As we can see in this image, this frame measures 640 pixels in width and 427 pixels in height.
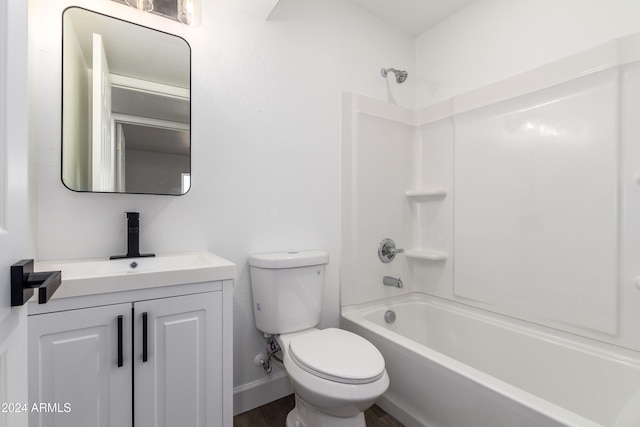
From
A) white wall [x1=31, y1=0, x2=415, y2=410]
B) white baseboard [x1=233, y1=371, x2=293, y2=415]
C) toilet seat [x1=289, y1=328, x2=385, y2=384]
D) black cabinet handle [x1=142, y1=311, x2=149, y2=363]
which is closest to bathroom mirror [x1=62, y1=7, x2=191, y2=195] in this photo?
white wall [x1=31, y1=0, x2=415, y2=410]

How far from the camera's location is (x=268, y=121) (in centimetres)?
172

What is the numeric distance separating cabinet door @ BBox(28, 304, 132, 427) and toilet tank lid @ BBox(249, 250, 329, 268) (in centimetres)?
65

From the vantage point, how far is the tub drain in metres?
1.99

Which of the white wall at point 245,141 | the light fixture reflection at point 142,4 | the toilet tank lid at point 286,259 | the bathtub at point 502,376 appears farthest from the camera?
the toilet tank lid at point 286,259

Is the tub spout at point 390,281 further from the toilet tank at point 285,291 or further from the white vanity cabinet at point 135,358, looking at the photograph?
the white vanity cabinet at point 135,358

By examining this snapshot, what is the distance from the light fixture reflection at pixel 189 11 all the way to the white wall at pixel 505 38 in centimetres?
161

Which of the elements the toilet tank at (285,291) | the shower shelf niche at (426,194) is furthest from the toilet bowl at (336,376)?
the shower shelf niche at (426,194)

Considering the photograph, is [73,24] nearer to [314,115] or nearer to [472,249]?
[314,115]

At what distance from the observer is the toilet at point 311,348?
1130 mm

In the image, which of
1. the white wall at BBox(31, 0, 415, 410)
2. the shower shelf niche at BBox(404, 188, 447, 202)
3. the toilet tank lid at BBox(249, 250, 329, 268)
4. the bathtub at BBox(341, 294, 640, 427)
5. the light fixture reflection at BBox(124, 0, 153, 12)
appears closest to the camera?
the bathtub at BBox(341, 294, 640, 427)

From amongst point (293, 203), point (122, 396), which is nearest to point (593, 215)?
point (293, 203)

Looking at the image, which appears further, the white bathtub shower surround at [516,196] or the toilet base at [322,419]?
the white bathtub shower surround at [516,196]

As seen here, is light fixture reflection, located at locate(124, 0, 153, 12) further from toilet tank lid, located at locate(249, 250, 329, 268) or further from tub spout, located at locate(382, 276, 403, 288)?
tub spout, located at locate(382, 276, 403, 288)

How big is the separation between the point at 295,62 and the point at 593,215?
1.77m
